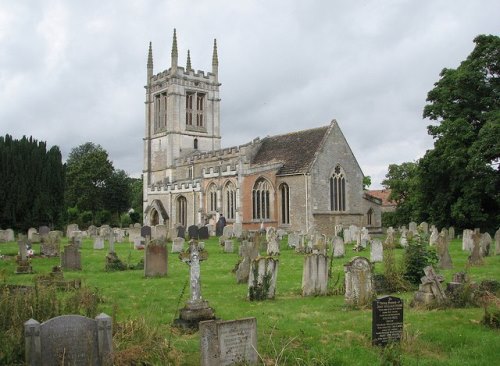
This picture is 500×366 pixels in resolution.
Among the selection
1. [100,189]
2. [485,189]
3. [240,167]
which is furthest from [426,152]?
[100,189]

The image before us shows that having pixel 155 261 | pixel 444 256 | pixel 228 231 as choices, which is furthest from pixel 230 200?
pixel 444 256

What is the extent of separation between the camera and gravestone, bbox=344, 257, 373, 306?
9.66 meters

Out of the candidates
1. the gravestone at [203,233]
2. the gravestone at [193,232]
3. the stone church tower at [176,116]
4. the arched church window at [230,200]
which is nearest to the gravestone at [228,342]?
the gravestone at [193,232]

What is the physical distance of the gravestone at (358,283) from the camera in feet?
31.7

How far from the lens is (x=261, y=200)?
3562 centimetres

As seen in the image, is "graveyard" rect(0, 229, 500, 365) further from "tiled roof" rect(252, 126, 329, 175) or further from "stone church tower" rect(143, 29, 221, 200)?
"stone church tower" rect(143, 29, 221, 200)

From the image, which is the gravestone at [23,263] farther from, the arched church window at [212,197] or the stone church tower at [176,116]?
the stone church tower at [176,116]

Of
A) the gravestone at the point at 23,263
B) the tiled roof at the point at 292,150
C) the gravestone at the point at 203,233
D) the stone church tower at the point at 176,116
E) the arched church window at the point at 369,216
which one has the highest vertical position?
the stone church tower at the point at 176,116

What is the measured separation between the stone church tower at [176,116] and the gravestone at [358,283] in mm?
39149

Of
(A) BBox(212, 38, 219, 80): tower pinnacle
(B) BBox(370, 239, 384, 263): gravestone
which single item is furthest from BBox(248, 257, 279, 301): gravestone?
(A) BBox(212, 38, 219, 80): tower pinnacle

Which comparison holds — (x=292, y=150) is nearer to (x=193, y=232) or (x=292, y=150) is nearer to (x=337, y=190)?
(x=337, y=190)

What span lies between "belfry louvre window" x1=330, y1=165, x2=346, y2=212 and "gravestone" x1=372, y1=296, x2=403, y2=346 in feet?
91.6

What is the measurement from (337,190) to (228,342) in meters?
29.9

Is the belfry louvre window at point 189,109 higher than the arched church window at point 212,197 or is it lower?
higher
